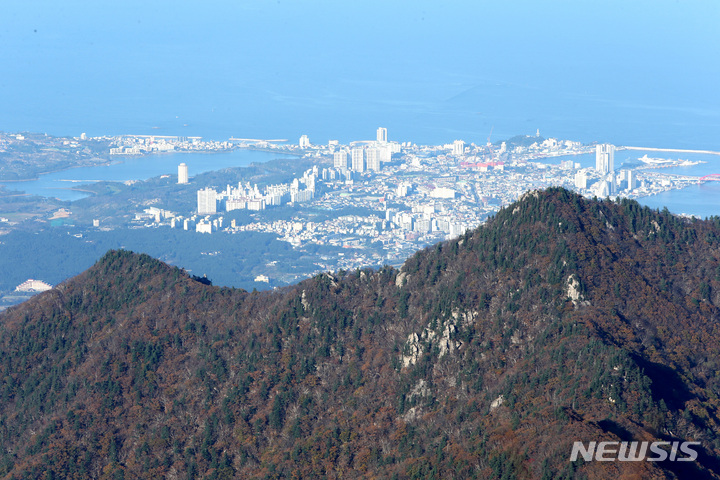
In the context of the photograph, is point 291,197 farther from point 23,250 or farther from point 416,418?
point 416,418

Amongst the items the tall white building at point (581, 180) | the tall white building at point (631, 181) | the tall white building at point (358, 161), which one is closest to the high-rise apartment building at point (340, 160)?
the tall white building at point (358, 161)

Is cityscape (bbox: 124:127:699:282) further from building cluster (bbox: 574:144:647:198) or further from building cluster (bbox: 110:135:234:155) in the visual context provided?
building cluster (bbox: 110:135:234:155)

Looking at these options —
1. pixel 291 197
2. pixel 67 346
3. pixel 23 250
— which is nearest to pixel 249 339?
pixel 67 346

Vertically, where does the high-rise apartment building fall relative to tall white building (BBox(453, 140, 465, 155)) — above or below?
below

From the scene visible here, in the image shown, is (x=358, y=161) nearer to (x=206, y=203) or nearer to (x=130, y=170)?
(x=206, y=203)

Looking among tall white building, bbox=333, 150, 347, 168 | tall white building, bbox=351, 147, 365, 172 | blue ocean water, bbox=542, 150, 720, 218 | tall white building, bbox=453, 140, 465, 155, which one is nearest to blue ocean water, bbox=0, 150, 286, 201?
tall white building, bbox=333, 150, 347, 168
